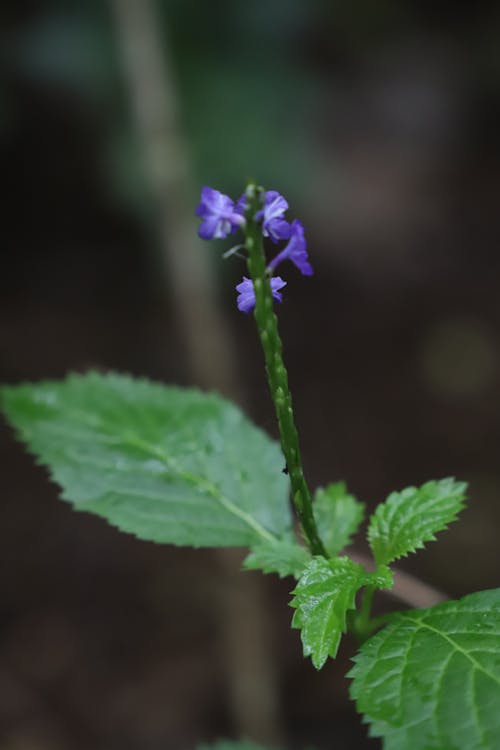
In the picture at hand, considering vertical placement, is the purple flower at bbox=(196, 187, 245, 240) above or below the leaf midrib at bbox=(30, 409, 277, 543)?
above

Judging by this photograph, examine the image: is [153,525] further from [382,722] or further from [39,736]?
[39,736]

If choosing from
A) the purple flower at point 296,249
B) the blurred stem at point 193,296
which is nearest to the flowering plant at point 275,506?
the purple flower at point 296,249

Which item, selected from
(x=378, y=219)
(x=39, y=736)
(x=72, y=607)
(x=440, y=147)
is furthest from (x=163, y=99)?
(x=440, y=147)

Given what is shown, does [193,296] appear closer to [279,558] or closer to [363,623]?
[279,558]

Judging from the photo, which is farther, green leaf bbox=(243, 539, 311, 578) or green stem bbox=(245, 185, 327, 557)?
green leaf bbox=(243, 539, 311, 578)

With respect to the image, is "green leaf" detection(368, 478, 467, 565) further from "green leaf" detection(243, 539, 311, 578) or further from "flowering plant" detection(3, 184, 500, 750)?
"green leaf" detection(243, 539, 311, 578)

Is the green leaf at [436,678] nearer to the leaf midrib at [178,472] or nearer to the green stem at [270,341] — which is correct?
the green stem at [270,341]

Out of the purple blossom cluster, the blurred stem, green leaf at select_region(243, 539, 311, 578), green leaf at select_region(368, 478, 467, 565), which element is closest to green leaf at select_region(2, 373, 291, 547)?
green leaf at select_region(243, 539, 311, 578)
